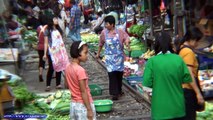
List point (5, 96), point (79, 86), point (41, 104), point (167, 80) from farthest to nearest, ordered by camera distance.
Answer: point (41, 104), point (5, 96), point (79, 86), point (167, 80)

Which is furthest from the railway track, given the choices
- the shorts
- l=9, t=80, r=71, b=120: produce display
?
the shorts

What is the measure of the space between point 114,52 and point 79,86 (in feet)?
13.5

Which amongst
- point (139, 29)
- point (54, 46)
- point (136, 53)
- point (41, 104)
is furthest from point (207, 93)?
point (139, 29)

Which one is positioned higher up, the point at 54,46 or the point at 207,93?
the point at 54,46

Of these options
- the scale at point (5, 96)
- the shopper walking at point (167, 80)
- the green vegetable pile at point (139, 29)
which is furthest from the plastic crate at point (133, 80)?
the green vegetable pile at point (139, 29)

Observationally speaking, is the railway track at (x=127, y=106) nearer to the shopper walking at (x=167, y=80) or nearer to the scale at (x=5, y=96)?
the scale at (x=5, y=96)

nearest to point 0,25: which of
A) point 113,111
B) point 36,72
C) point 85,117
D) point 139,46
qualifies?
point 36,72

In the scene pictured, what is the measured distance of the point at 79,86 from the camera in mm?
5812

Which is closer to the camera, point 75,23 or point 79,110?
point 79,110

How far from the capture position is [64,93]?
9.95m

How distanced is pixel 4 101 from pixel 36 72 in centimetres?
857

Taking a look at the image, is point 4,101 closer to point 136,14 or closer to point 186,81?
point 186,81

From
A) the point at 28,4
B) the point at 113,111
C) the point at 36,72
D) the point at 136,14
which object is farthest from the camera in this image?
the point at 28,4

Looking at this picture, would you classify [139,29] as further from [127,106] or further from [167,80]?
[167,80]
